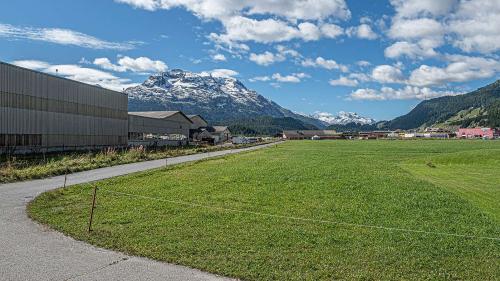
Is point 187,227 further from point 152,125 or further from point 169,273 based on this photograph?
point 152,125

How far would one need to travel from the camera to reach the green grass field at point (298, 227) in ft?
34.0

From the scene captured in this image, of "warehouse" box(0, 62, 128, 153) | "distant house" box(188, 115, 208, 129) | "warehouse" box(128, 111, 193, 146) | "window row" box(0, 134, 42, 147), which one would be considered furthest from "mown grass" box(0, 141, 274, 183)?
"distant house" box(188, 115, 208, 129)

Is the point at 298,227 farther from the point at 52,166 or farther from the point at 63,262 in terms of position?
the point at 52,166

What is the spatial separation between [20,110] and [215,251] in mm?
48064

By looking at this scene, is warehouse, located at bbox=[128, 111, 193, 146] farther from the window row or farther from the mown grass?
the mown grass

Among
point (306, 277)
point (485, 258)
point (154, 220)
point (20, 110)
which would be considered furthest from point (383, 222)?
point (20, 110)

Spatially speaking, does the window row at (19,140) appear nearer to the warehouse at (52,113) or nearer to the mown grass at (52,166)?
the warehouse at (52,113)

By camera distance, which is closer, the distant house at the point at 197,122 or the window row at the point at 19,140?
the window row at the point at 19,140

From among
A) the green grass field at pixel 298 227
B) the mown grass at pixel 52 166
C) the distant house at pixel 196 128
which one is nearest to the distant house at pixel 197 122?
the distant house at pixel 196 128

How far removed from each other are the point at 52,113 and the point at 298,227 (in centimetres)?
5141

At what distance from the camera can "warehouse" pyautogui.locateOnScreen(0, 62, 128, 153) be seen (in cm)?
4938

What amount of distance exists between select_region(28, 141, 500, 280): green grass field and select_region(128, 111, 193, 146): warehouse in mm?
62107

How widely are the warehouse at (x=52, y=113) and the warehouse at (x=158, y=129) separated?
9462mm

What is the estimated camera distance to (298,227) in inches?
560
